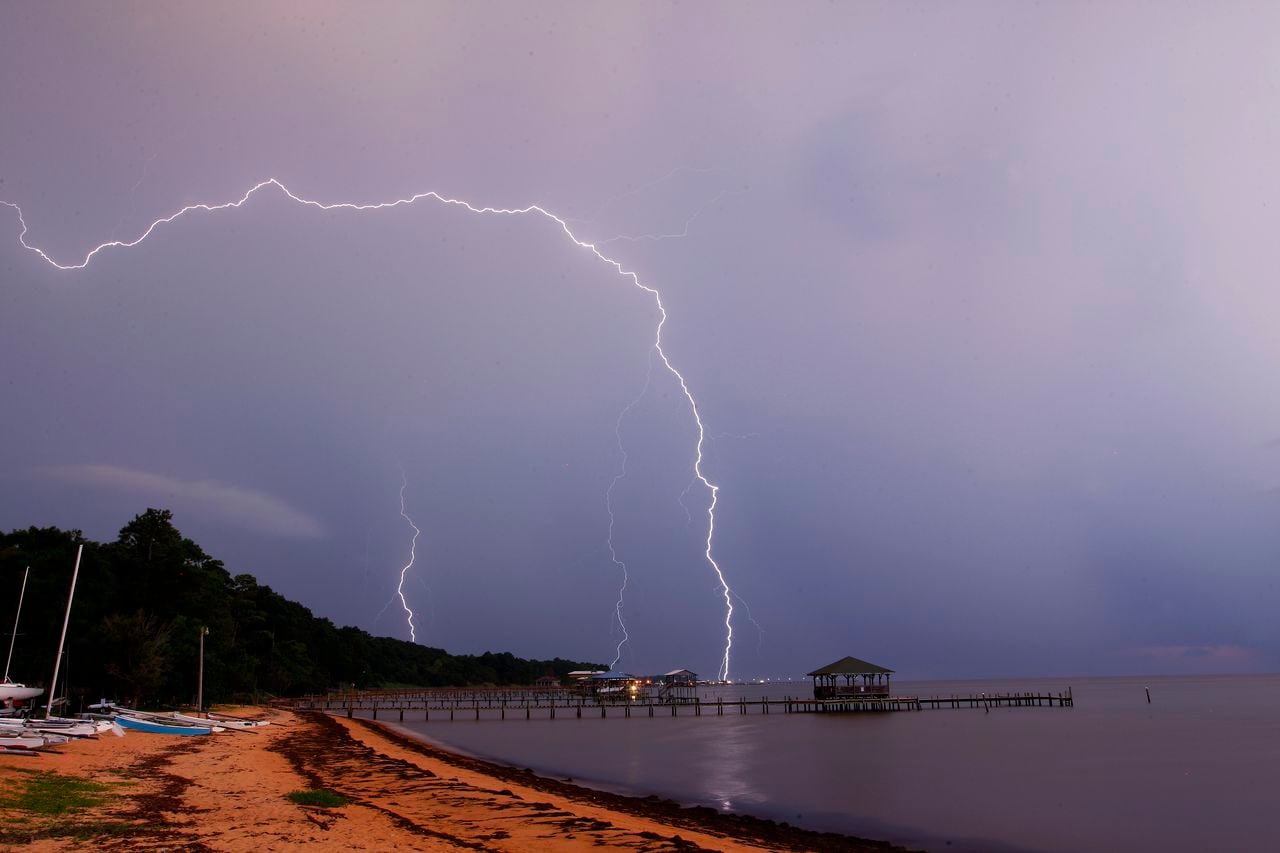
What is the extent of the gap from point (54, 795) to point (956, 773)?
2936 centimetres

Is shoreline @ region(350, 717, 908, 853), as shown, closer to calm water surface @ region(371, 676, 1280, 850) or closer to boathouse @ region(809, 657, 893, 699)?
calm water surface @ region(371, 676, 1280, 850)

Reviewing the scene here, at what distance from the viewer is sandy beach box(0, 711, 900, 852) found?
1237 centimetres

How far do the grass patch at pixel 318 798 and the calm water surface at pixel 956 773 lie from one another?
11876mm

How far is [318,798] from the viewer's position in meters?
16.4

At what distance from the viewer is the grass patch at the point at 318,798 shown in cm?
A: 1602

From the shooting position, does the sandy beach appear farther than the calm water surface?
No

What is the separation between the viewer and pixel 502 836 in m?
14.6

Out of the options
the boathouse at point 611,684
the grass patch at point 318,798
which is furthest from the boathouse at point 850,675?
the grass patch at point 318,798

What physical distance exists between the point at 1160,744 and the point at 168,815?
1870 inches

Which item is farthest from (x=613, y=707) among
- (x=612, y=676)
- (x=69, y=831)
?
(x=69, y=831)

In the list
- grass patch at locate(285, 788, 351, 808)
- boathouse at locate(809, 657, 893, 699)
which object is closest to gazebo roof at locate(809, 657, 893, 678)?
boathouse at locate(809, 657, 893, 699)

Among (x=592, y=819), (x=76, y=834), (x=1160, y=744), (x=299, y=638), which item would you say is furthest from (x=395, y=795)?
(x=299, y=638)

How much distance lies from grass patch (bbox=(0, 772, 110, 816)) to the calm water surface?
52.9ft

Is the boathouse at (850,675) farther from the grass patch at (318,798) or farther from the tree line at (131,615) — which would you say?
the grass patch at (318,798)
